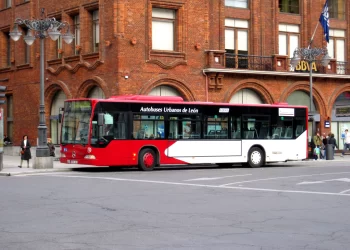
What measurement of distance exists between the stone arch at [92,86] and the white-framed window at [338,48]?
51.9ft

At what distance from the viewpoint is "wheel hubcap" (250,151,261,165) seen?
3131cm

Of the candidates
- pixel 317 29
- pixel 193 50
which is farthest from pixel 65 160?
pixel 317 29

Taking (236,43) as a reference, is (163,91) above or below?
below

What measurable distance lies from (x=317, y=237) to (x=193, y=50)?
27850mm

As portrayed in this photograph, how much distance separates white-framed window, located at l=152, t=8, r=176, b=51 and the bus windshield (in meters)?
9.63

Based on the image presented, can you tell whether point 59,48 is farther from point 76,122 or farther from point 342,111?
point 342,111

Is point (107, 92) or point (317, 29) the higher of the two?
point (317, 29)

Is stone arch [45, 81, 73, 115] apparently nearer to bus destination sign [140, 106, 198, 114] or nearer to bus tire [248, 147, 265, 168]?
bus destination sign [140, 106, 198, 114]

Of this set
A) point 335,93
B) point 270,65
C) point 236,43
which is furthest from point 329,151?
point 236,43

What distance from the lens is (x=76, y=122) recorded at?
92.0 ft

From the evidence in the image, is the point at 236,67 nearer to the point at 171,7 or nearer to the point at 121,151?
the point at 171,7

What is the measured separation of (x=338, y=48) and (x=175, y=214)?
33.4 metres

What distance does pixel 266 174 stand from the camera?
86.0ft

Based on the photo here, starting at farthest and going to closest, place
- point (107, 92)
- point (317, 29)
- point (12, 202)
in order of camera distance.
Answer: point (317, 29)
point (107, 92)
point (12, 202)
